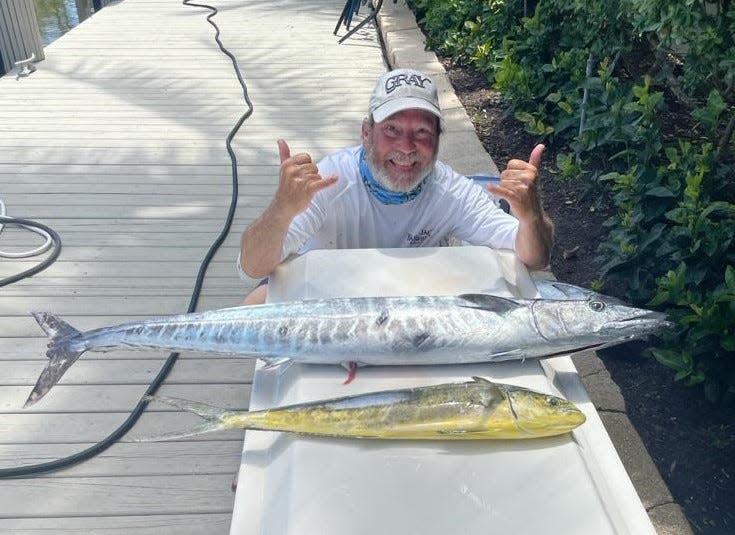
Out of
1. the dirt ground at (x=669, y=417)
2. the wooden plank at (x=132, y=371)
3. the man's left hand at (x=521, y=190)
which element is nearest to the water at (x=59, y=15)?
the wooden plank at (x=132, y=371)

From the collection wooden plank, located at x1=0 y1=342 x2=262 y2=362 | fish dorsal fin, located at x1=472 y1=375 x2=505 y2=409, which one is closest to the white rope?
wooden plank, located at x1=0 y1=342 x2=262 y2=362

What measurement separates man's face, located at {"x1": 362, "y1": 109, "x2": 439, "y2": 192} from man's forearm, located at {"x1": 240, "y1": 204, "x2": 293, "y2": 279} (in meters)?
0.53

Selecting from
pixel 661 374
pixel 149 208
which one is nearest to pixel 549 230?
pixel 661 374

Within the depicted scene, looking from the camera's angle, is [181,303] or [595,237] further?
[595,237]

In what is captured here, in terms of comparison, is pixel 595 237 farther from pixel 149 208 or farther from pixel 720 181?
pixel 149 208

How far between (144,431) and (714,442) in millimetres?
2083

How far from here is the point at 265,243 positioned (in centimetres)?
227

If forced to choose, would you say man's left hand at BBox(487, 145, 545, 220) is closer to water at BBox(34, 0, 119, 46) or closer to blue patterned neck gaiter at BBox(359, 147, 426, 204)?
blue patterned neck gaiter at BBox(359, 147, 426, 204)

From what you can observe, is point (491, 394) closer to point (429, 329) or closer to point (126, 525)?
point (429, 329)

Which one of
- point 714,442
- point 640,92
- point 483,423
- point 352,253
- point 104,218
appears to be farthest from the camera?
point 104,218

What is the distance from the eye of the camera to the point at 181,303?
3523mm

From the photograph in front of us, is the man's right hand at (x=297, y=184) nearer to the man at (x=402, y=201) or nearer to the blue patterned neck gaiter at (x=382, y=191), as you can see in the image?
the man at (x=402, y=201)

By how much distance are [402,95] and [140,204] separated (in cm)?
249

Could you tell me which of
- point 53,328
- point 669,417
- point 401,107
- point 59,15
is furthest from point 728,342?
point 59,15
